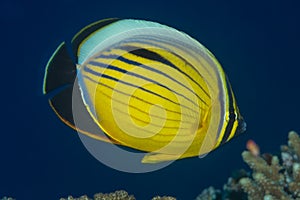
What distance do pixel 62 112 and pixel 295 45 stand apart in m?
14.8

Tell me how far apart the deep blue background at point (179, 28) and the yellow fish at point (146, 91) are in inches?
414

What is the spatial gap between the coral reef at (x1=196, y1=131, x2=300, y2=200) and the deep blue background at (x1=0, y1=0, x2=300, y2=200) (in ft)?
24.5

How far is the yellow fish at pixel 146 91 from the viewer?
1195mm

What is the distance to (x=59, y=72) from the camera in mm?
1234

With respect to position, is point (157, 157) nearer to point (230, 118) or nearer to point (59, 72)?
point (230, 118)

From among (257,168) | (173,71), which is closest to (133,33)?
(173,71)

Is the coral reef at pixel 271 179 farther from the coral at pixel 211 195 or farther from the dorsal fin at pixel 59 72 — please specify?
the dorsal fin at pixel 59 72

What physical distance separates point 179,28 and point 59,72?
1254 cm

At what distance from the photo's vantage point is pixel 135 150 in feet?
4.10

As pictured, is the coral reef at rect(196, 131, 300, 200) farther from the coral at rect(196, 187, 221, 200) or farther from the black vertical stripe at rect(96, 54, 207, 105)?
the black vertical stripe at rect(96, 54, 207, 105)

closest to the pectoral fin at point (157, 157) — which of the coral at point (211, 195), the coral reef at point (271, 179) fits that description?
the coral reef at point (271, 179)

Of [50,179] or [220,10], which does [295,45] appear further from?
[50,179]

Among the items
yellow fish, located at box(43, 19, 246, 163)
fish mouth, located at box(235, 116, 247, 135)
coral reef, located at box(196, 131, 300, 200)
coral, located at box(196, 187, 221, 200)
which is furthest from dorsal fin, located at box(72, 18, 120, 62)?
coral, located at box(196, 187, 221, 200)

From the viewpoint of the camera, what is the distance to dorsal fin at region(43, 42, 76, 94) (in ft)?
4.04
